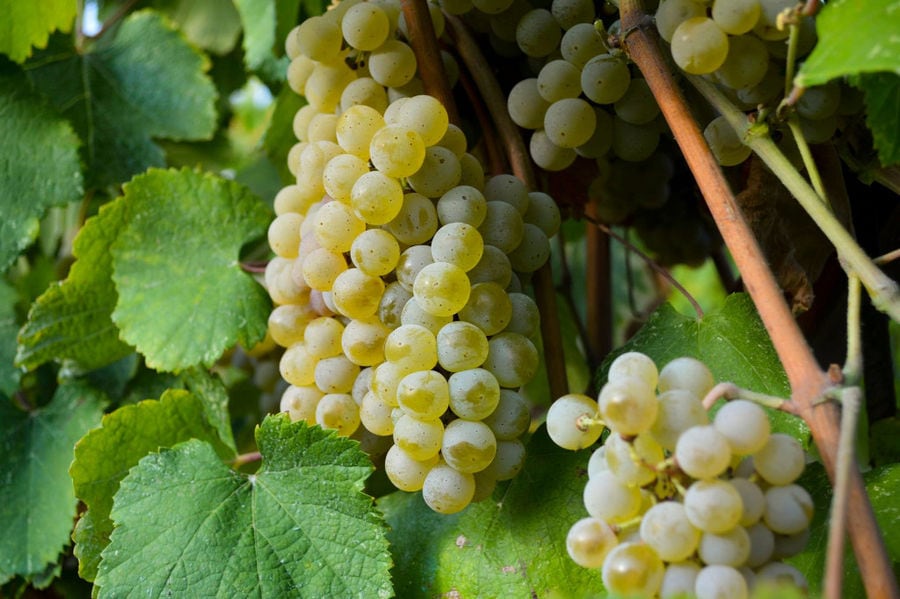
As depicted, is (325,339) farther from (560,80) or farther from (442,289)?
(560,80)

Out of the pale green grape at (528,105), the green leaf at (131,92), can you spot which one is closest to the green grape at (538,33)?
the pale green grape at (528,105)

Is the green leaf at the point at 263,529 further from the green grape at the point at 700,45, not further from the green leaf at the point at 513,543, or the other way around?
the green grape at the point at 700,45

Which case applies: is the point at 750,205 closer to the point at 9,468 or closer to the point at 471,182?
the point at 471,182

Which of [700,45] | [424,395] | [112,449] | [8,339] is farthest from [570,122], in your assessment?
[8,339]

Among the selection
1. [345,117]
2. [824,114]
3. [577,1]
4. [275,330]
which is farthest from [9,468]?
[824,114]

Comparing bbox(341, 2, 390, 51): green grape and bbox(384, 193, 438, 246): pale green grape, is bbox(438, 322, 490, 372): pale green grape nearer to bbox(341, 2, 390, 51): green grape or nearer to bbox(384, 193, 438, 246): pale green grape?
bbox(384, 193, 438, 246): pale green grape

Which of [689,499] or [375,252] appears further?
[375,252]
